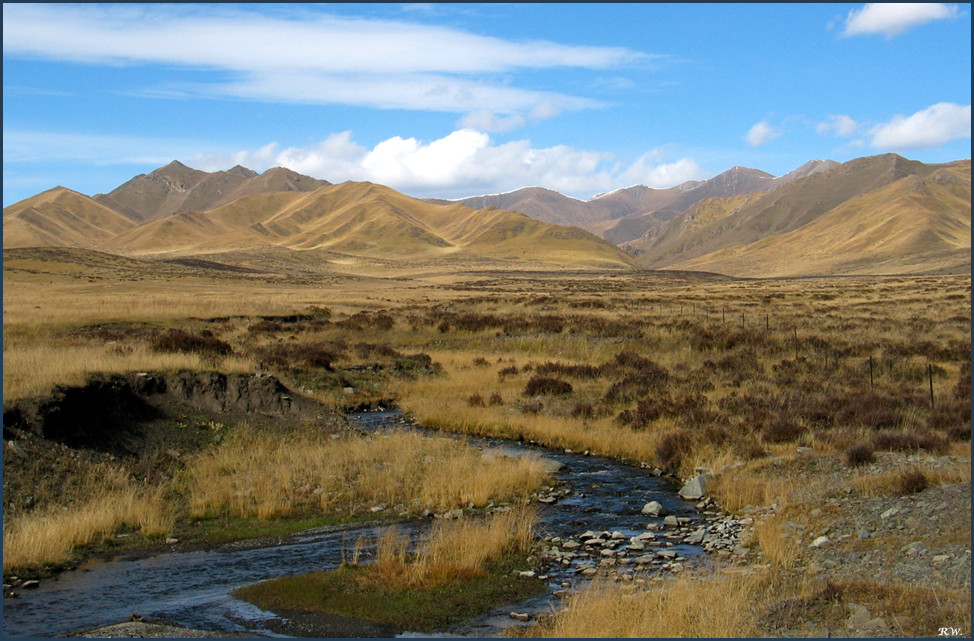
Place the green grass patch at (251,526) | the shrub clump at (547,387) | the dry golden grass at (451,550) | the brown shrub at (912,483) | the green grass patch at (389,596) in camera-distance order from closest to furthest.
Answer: the green grass patch at (389,596), the dry golden grass at (451,550), the brown shrub at (912,483), the green grass patch at (251,526), the shrub clump at (547,387)

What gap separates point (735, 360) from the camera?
28750 mm

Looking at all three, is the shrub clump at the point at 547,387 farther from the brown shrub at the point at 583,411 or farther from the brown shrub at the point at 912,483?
the brown shrub at the point at 912,483

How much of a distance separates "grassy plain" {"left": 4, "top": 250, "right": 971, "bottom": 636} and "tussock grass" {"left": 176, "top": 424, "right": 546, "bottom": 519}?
0.08 metres

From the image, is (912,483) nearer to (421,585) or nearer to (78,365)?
(421,585)

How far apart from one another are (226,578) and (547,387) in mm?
15767

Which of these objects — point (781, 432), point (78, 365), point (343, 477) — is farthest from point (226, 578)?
point (781, 432)

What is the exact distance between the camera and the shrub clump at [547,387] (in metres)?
25.3

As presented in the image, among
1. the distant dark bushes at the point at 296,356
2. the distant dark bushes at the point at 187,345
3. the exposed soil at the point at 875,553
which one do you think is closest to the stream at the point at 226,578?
the exposed soil at the point at 875,553

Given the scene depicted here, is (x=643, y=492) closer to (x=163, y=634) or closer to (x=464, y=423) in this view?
(x=464, y=423)

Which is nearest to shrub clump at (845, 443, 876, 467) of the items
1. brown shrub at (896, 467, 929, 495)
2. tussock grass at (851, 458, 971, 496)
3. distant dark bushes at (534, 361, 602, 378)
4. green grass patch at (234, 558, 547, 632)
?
tussock grass at (851, 458, 971, 496)

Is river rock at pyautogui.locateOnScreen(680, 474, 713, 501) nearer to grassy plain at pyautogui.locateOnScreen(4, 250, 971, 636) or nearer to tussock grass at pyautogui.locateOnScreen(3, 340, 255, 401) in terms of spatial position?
grassy plain at pyautogui.locateOnScreen(4, 250, 971, 636)

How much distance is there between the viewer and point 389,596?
997 centimetres

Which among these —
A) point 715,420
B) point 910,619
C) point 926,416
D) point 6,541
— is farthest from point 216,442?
point 926,416

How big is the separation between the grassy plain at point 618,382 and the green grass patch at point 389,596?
1.49 metres
